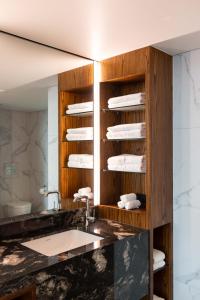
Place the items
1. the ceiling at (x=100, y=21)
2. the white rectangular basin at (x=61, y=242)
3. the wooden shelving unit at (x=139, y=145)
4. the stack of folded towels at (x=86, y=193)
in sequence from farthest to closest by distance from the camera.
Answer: the stack of folded towels at (x=86, y=193) → the wooden shelving unit at (x=139, y=145) → the white rectangular basin at (x=61, y=242) → the ceiling at (x=100, y=21)

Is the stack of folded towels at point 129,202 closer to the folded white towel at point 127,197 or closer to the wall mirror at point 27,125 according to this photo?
the folded white towel at point 127,197

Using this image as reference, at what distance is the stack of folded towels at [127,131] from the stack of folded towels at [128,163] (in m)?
0.15

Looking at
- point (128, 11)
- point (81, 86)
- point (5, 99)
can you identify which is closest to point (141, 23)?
point (128, 11)

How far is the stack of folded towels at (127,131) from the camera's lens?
1989 mm

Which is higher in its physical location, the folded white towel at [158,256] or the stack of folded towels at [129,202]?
the stack of folded towels at [129,202]

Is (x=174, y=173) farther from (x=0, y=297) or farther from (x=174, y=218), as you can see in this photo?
(x=0, y=297)

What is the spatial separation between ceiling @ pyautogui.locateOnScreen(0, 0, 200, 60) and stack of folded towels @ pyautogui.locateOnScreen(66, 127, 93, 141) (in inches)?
25.4

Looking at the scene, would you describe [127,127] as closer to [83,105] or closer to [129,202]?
[83,105]

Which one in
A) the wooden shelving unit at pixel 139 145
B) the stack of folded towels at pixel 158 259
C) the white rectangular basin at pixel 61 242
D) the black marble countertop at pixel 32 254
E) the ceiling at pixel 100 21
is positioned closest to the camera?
the black marble countertop at pixel 32 254

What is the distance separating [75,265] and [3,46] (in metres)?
1.41

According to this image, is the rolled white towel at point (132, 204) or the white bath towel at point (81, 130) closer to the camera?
the rolled white towel at point (132, 204)

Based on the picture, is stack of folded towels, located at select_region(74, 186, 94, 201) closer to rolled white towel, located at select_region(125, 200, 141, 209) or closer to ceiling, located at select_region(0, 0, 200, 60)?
rolled white towel, located at select_region(125, 200, 141, 209)

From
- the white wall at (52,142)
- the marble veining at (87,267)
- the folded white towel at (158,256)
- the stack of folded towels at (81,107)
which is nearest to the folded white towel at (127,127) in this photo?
the stack of folded towels at (81,107)

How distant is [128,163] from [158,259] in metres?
0.75
